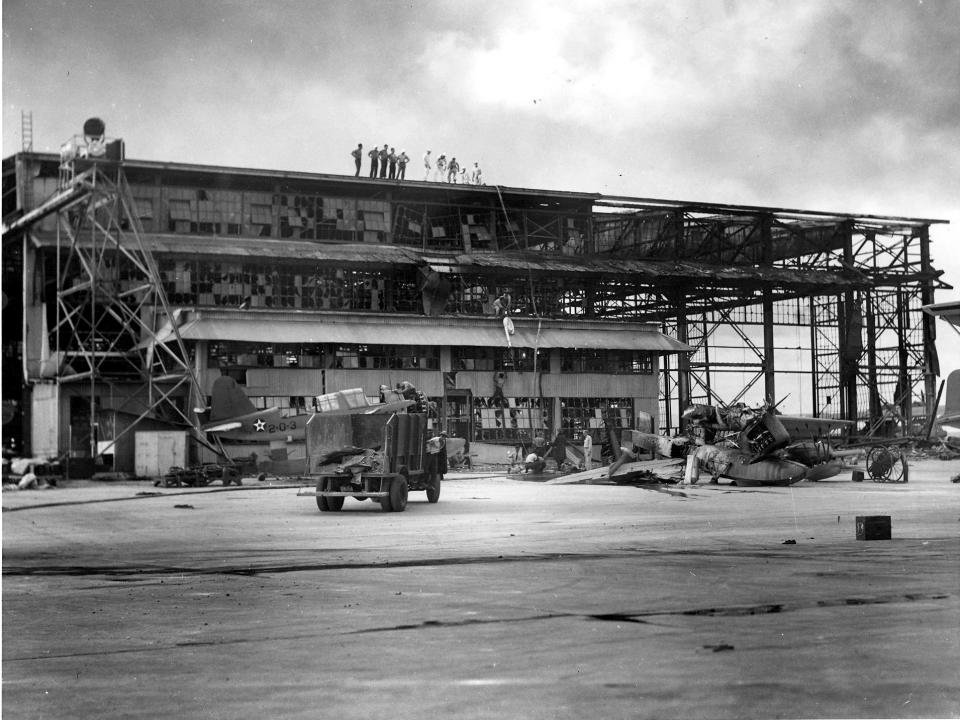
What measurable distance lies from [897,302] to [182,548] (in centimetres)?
747

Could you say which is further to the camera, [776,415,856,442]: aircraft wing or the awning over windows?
[776,415,856,442]: aircraft wing

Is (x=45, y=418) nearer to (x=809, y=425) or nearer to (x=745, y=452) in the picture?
(x=809, y=425)

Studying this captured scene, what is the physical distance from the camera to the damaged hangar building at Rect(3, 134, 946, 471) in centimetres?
937

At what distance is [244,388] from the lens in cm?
922

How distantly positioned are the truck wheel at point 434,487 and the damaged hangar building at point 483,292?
12.6 ft

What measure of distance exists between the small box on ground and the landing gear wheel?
224cm

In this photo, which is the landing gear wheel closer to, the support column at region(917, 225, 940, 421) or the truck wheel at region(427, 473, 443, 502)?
the support column at region(917, 225, 940, 421)

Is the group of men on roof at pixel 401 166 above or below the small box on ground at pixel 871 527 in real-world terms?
above

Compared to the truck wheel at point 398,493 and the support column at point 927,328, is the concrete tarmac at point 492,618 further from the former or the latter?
the support column at point 927,328

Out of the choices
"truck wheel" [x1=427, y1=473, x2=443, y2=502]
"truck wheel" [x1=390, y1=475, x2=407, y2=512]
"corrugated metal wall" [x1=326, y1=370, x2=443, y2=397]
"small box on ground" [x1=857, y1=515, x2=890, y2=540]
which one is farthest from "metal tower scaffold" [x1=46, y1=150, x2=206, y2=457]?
"small box on ground" [x1=857, y1=515, x2=890, y2=540]

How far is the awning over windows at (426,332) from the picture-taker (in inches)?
364

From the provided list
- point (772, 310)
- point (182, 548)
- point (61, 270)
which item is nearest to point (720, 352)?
point (772, 310)

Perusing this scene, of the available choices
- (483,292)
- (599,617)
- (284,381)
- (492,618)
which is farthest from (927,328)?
(284,381)

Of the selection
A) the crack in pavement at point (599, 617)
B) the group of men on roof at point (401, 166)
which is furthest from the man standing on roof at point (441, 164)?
the crack in pavement at point (599, 617)
